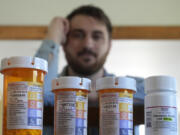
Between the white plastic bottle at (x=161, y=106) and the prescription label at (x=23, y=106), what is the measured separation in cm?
16

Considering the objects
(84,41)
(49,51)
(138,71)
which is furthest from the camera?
(138,71)

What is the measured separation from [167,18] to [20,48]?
76cm

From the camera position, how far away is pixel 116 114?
549 millimetres

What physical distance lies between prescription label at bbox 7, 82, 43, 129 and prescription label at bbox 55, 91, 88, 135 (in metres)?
0.03

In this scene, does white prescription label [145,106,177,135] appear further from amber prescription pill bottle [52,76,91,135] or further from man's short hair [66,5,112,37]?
man's short hair [66,5,112,37]

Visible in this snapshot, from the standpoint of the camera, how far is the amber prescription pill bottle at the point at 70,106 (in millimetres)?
546

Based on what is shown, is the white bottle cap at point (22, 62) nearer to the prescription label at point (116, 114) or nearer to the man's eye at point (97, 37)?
the prescription label at point (116, 114)

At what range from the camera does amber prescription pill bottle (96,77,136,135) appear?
0.55 m

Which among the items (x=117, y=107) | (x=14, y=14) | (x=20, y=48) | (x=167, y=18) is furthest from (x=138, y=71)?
(x=117, y=107)

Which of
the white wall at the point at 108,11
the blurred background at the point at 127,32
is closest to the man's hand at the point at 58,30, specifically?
the blurred background at the point at 127,32

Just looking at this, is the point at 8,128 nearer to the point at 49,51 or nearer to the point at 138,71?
the point at 49,51

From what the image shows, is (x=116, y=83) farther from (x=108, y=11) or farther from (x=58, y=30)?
(x=108, y=11)

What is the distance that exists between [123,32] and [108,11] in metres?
0.16

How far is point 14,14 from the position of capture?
1935 mm
